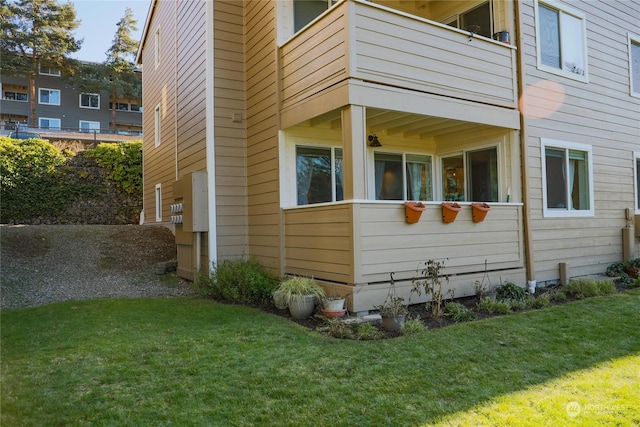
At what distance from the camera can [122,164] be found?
16.7m

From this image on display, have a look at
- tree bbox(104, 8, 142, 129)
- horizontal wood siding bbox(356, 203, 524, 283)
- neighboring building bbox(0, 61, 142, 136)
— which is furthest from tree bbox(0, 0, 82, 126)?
horizontal wood siding bbox(356, 203, 524, 283)

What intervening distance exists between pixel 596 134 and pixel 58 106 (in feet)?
112

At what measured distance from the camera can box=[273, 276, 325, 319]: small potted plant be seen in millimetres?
5762

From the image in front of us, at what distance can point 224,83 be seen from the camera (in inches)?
326

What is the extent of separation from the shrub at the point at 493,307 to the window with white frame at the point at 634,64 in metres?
7.06

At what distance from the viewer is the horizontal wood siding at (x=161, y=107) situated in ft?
37.3

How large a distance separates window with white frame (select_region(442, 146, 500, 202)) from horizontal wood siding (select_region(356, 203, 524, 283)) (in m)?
0.85

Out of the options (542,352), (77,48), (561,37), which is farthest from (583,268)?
(77,48)

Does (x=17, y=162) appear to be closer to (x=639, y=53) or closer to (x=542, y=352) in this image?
(x=542, y=352)

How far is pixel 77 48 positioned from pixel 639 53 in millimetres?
29504

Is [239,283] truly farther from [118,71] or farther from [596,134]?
[118,71]

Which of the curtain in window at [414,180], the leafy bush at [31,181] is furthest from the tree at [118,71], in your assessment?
the curtain in window at [414,180]

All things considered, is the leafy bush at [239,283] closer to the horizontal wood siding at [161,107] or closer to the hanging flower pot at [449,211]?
the hanging flower pot at [449,211]

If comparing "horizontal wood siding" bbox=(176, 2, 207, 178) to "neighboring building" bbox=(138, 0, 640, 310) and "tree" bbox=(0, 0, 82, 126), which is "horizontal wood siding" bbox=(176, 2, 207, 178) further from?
"tree" bbox=(0, 0, 82, 126)
